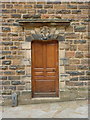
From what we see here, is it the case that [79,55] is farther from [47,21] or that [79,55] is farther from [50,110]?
[50,110]

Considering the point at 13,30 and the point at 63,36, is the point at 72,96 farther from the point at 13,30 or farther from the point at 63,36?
the point at 13,30

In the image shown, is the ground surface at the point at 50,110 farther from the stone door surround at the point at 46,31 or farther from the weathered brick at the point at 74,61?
the stone door surround at the point at 46,31

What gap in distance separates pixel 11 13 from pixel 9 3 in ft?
1.11

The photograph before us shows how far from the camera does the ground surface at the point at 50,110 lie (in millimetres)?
3746

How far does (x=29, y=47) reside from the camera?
4.59 m

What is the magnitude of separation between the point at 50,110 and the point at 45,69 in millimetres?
1372

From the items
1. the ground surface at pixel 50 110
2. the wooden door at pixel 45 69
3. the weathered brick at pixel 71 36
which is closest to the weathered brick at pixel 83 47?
the weathered brick at pixel 71 36

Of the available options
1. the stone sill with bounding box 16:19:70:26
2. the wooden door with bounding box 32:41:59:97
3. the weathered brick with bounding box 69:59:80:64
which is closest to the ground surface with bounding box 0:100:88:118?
the wooden door with bounding box 32:41:59:97

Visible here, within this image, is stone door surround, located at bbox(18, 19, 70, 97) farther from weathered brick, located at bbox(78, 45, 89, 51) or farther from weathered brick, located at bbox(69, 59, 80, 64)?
weathered brick, located at bbox(78, 45, 89, 51)

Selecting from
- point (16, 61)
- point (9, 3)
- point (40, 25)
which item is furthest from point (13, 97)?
point (9, 3)

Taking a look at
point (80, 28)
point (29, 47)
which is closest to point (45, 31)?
point (29, 47)

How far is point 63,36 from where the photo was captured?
181 inches

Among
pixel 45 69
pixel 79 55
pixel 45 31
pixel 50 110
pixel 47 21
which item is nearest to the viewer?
pixel 50 110

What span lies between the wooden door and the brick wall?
21 cm
